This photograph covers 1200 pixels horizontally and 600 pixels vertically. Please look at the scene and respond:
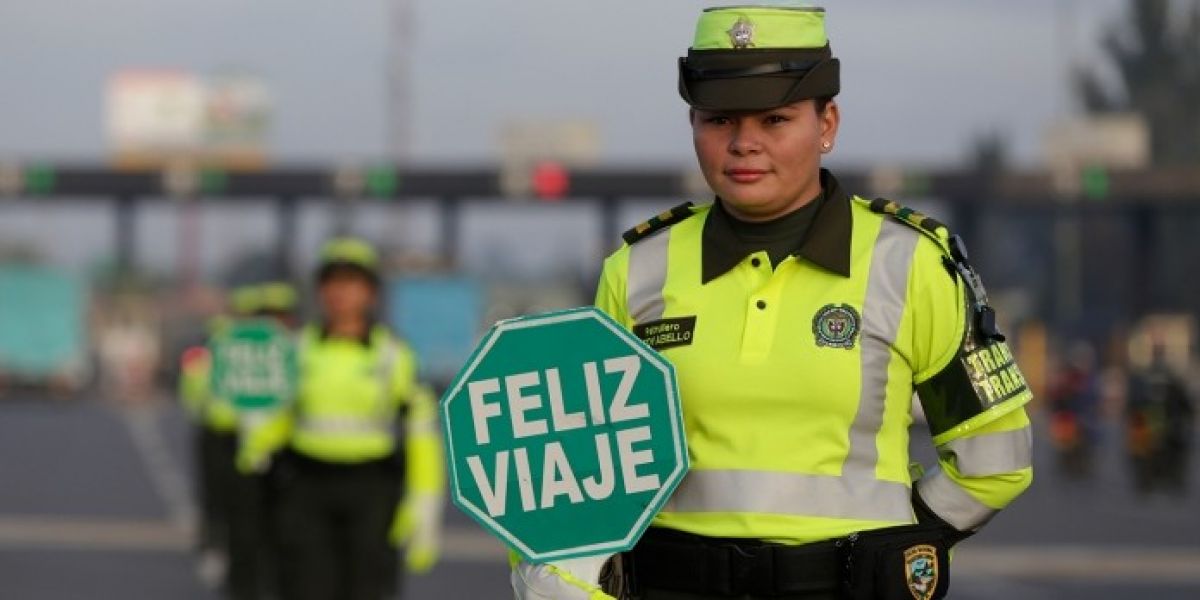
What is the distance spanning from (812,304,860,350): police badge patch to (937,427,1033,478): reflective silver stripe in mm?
287

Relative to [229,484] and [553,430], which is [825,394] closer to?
[553,430]

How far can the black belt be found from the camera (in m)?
5.14

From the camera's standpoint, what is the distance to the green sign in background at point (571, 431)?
16.3ft

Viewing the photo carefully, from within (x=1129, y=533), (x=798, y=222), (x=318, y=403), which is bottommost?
(x=1129, y=533)

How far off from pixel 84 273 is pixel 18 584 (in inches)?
2336

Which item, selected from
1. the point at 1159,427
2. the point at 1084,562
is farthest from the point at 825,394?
the point at 1159,427

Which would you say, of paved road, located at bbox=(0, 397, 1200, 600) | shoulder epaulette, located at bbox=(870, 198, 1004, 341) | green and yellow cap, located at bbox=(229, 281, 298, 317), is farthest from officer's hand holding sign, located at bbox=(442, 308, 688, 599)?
paved road, located at bbox=(0, 397, 1200, 600)

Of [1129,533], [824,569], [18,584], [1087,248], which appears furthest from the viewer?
[1087,248]

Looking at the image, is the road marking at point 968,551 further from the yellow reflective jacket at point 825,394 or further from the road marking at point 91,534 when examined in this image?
the yellow reflective jacket at point 825,394

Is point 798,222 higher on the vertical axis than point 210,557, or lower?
higher

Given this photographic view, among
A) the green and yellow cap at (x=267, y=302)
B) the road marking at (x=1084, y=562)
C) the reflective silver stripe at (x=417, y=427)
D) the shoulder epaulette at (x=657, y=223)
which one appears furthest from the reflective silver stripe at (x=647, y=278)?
the road marking at (x=1084, y=562)

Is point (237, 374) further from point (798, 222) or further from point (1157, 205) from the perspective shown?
point (1157, 205)

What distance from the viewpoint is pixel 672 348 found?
522cm

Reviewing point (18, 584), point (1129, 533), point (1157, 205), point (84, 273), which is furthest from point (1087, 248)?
point (18, 584)
